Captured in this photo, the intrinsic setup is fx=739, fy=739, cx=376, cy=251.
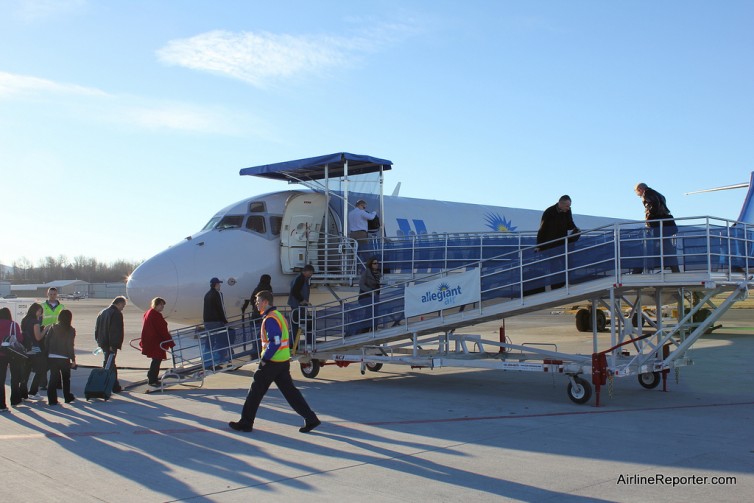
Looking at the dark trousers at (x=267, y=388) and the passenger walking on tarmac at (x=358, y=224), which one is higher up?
the passenger walking on tarmac at (x=358, y=224)

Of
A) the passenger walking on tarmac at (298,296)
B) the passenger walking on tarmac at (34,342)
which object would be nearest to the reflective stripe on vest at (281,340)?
the passenger walking on tarmac at (34,342)

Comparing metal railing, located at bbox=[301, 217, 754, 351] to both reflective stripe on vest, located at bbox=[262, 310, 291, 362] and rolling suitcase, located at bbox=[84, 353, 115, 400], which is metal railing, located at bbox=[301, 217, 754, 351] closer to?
rolling suitcase, located at bbox=[84, 353, 115, 400]

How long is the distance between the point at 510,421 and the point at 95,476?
5321 mm

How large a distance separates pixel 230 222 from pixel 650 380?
8.89 m

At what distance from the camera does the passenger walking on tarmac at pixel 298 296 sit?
13.9 m

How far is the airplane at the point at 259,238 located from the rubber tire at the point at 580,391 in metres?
4.26

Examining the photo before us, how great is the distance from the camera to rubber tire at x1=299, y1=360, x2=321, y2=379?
15.1 m

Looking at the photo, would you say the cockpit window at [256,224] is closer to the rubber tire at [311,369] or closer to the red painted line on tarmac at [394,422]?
the rubber tire at [311,369]

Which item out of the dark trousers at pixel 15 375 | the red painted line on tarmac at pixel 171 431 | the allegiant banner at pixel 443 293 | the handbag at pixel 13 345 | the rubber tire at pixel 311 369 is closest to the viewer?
the red painted line on tarmac at pixel 171 431

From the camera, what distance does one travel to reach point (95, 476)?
695 centimetres

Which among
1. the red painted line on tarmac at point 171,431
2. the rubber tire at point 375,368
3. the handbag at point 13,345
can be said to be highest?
the handbag at point 13,345

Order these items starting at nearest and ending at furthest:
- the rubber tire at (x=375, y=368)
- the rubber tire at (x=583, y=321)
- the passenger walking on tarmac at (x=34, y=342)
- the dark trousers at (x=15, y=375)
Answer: the dark trousers at (x=15, y=375) < the passenger walking on tarmac at (x=34, y=342) < the rubber tire at (x=375, y=368) < the rubber tire at (x=583, y=321)

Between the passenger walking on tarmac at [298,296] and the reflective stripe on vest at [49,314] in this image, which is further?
the passenger walking on tarmac at [298,296]

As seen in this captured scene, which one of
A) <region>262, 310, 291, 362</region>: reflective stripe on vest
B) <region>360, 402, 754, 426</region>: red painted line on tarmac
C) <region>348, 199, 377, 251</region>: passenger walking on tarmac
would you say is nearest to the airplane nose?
<region>348, 199, 377, 251</region>: passenger walking on tarmac
